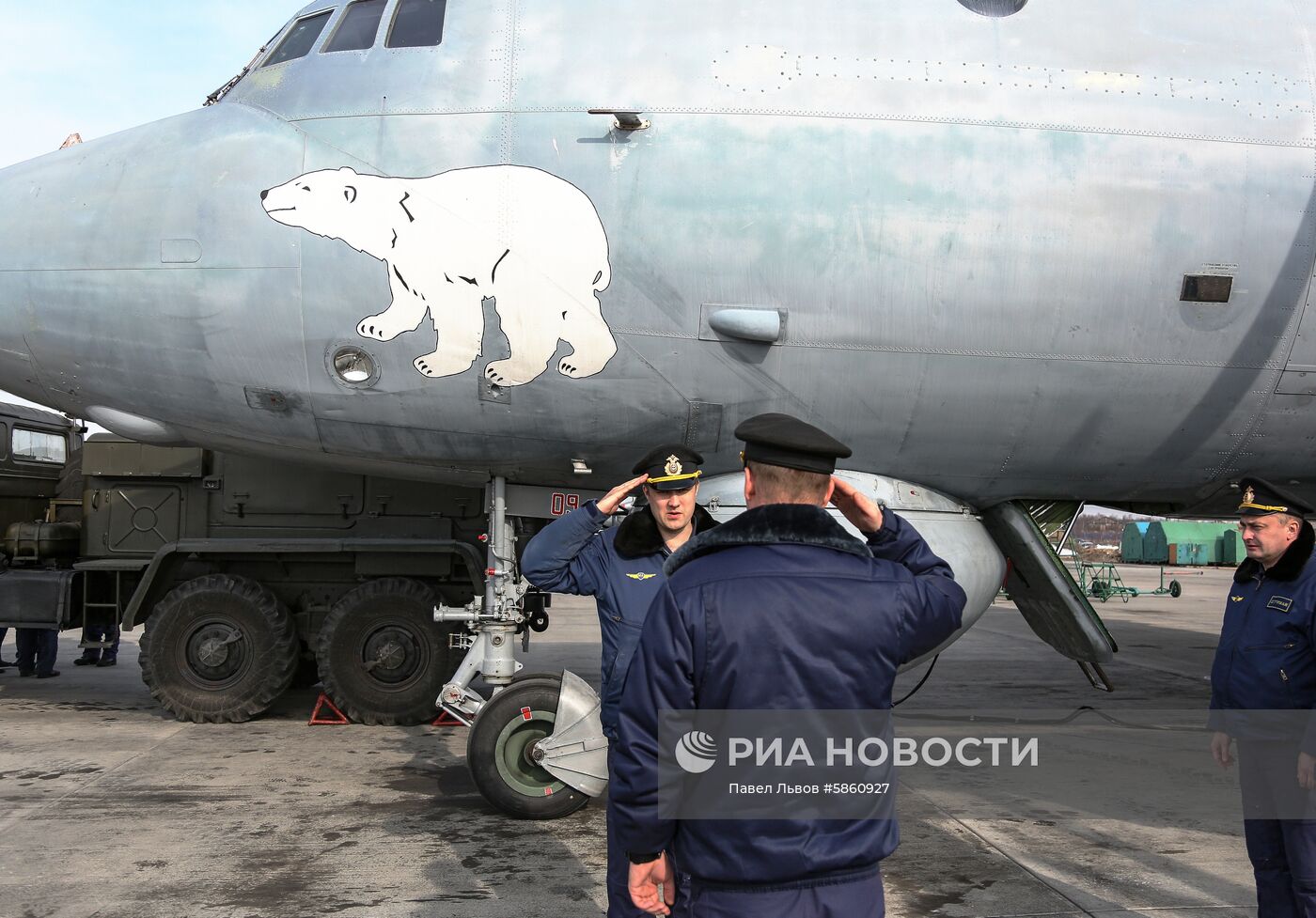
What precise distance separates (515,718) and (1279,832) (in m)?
3.62

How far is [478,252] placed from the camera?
5.40 meters

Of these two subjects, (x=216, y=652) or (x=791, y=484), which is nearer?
(x=791, y=484)

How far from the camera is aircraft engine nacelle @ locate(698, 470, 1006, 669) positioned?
18.7ft

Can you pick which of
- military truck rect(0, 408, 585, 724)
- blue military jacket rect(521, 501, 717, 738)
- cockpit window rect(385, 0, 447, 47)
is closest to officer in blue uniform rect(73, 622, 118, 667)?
military truck rect(0, 408, 585, 724)

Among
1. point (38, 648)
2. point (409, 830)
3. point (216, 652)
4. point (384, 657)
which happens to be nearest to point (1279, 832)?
point (409, 830)

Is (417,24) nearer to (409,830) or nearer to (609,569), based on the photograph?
(609,569)

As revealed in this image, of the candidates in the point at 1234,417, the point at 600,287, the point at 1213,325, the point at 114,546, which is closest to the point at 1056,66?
the point at 1213,325

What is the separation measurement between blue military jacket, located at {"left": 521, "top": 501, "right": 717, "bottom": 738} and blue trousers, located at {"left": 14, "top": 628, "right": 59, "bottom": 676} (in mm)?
9208

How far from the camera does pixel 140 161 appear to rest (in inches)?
229

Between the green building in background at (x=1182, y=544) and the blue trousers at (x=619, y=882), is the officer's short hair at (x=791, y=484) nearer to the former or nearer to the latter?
the blue trousers at (x=619, y=882)

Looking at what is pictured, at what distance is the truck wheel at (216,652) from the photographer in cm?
873

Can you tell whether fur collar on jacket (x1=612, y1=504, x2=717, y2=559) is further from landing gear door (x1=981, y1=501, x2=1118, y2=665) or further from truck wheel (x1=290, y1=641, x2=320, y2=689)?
truck wheel (x1=290, y1=641, x2=320, y2=689)

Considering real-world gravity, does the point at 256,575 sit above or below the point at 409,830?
above

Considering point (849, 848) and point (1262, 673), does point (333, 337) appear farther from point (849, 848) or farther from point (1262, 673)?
point (1262, 673)
